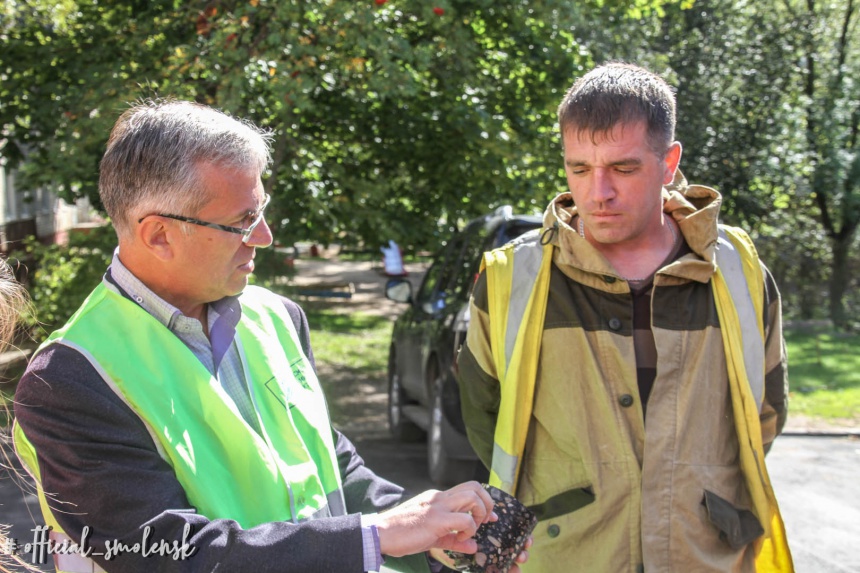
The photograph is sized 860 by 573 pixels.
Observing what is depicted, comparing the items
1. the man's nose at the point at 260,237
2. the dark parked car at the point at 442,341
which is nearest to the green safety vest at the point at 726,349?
the man's nose at the point at 260,237

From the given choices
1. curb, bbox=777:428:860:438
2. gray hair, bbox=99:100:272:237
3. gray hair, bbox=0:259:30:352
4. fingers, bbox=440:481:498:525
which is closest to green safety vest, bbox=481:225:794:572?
fingers, bbox=440:481:498:525

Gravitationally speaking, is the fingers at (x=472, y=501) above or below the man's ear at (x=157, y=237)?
below

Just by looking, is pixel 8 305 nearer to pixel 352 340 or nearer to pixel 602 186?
pixel 602 186

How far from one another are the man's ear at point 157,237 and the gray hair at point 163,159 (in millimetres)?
25

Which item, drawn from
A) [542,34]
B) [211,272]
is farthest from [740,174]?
[211,272]

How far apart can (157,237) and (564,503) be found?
4.17 ft

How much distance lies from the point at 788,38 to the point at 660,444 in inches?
609

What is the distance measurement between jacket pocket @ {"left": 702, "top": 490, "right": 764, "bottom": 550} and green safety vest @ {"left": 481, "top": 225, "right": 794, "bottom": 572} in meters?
0.03

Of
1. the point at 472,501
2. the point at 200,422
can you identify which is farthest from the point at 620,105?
the point at 200,422

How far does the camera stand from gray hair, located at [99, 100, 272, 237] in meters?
1.97

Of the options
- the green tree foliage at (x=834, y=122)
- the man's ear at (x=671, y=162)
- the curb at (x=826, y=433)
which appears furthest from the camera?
the green tree foliage at (x=834, y=122)

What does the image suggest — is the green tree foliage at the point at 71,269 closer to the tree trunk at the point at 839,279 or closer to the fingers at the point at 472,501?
the fingers at the point at 472,501

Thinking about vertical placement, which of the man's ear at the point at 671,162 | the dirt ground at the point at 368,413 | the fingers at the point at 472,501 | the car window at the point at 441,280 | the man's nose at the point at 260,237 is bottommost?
the dirt ground at the point at 368,413

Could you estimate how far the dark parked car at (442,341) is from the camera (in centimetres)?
654
